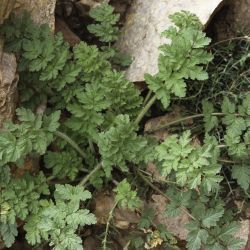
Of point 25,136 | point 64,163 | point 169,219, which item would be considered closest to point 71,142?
point 64,163

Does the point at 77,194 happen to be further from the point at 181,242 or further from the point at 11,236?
the point at 181,242

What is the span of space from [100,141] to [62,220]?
57 cm

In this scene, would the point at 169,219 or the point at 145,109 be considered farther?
the point at 169,219

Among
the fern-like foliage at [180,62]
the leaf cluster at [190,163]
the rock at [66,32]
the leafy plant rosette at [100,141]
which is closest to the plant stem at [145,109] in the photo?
the leafy plant rosette at [100,141]

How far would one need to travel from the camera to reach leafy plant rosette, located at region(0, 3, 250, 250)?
3.74 m

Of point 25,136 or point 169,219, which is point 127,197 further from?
point 25,136

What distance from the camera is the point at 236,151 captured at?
3.94m

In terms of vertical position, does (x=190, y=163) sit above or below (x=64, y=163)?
above

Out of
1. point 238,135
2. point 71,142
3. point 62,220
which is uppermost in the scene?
point 238,135

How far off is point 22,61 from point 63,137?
61 centimetres

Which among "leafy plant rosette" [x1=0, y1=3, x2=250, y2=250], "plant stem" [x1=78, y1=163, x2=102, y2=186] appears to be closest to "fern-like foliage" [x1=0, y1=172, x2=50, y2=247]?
"leafy plant rosette" [x1=0, y1=3, x2=250, y2=250]

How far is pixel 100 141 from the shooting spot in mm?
3900

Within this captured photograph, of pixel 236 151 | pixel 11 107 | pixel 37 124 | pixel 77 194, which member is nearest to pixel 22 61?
pixel 11 107

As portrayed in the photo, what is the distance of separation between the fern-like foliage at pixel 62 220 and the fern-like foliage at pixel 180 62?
2.91 feet
